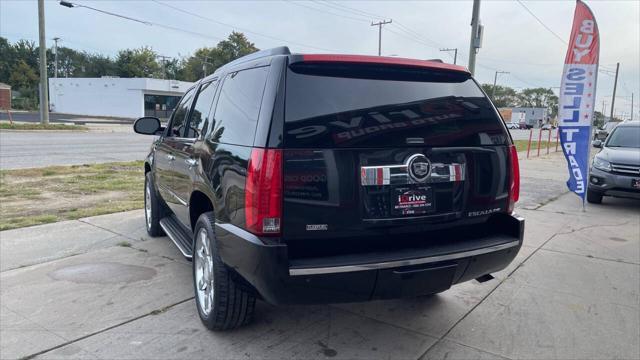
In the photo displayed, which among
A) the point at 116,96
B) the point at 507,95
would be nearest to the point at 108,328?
the point at 116,96

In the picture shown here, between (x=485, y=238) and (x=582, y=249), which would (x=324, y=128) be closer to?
(x=485, y=238)

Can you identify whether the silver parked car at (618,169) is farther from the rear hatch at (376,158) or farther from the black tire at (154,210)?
the black tire at (154,210)

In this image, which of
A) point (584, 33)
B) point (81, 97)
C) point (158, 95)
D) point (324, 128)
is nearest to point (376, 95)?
point (324, 128)

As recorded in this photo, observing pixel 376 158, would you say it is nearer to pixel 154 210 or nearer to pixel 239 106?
pixel 239 106

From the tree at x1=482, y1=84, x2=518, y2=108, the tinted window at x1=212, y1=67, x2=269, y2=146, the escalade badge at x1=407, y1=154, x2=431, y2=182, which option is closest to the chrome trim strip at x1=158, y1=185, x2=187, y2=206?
the tinted window at x1=212, y1=67, x2=269, y2=146

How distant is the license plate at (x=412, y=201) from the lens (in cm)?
287

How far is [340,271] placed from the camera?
2711mm

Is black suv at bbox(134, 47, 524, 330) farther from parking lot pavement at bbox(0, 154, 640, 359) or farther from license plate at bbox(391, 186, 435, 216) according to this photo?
parking lot pavement at bbox(0, 154, 640, 359)

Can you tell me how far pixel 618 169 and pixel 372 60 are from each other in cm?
783

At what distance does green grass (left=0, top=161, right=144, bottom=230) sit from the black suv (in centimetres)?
431

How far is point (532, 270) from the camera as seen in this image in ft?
17.0

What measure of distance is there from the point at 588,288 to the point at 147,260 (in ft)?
14.7

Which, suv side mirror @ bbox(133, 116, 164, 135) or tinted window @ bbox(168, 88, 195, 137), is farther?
suv side mirror @ bbox(133, 116, 164, 135)

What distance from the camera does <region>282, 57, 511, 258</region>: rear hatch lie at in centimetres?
271
